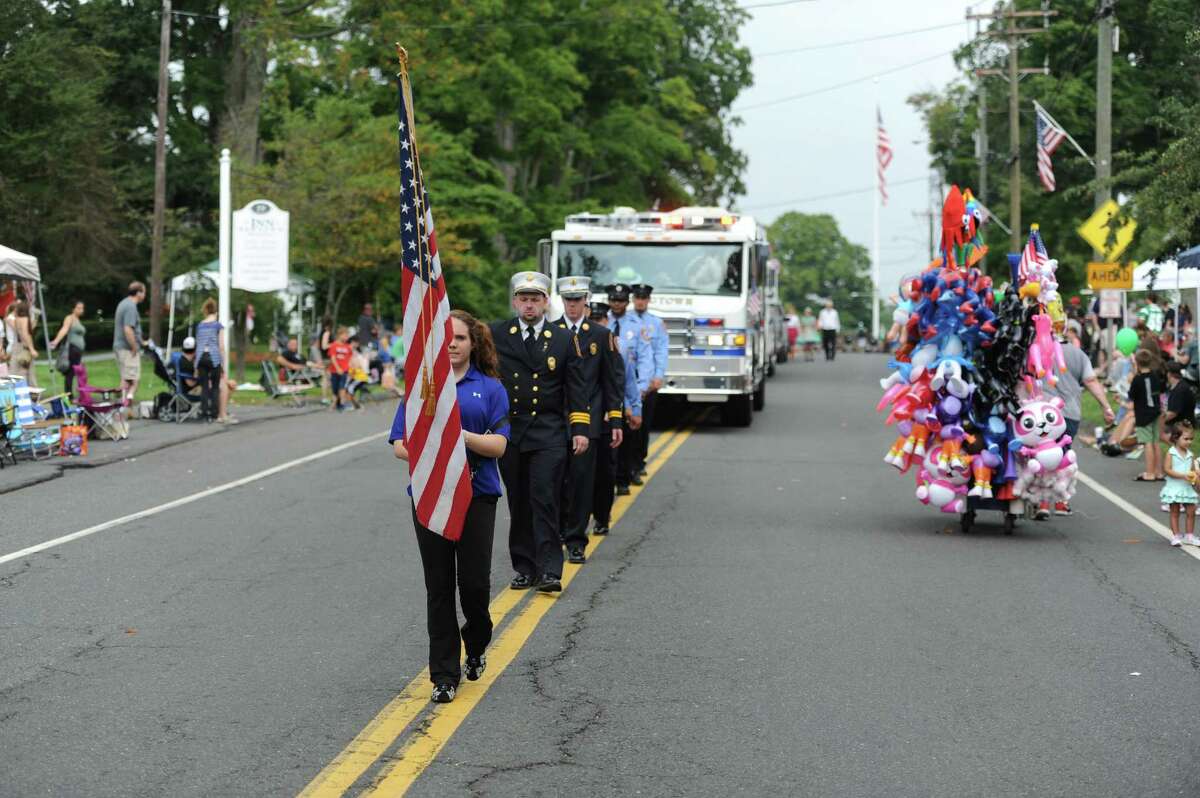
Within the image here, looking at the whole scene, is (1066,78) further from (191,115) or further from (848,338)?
(848,338)

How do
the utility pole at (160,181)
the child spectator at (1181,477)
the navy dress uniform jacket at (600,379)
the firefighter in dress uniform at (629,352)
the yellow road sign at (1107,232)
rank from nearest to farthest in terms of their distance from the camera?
the navy dress uniform jacket at (600,379) → the child spectator at (1181,477) → the firefighter in dress uniform at (629,352) → the yellow road sign at (1107,232) → the utility pole at (160,181)

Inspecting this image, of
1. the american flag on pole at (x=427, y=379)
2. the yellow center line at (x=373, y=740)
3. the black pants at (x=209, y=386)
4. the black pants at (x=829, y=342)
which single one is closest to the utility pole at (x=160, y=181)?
the black pants at (x=209, y=386)

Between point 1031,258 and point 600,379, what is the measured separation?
3468 millimetres

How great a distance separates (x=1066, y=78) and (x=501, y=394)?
153ft

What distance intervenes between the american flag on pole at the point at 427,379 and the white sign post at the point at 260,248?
21904 millimetres

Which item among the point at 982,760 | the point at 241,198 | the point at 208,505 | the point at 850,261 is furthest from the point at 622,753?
the point at 850,261

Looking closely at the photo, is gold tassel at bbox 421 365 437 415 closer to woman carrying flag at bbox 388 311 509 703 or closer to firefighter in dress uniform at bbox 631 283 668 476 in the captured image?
woman carrying flag at bbox 388 311 509 703

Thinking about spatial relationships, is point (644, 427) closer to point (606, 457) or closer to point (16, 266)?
point (606, 457)

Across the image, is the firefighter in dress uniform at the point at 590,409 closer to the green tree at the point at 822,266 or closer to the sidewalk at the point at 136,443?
the sidewalk at the point at 136,443

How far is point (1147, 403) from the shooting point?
17688mm

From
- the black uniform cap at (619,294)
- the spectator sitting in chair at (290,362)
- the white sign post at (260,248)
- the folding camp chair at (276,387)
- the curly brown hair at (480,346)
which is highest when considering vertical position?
the white sign post at (260,248)

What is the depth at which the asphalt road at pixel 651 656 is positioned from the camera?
20.2 ft

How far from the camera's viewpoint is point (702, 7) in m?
60.0

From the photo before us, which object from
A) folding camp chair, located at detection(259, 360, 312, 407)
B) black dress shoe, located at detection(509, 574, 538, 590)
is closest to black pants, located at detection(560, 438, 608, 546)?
black dress shoe, located at detection(509, 574, 538, 590)
